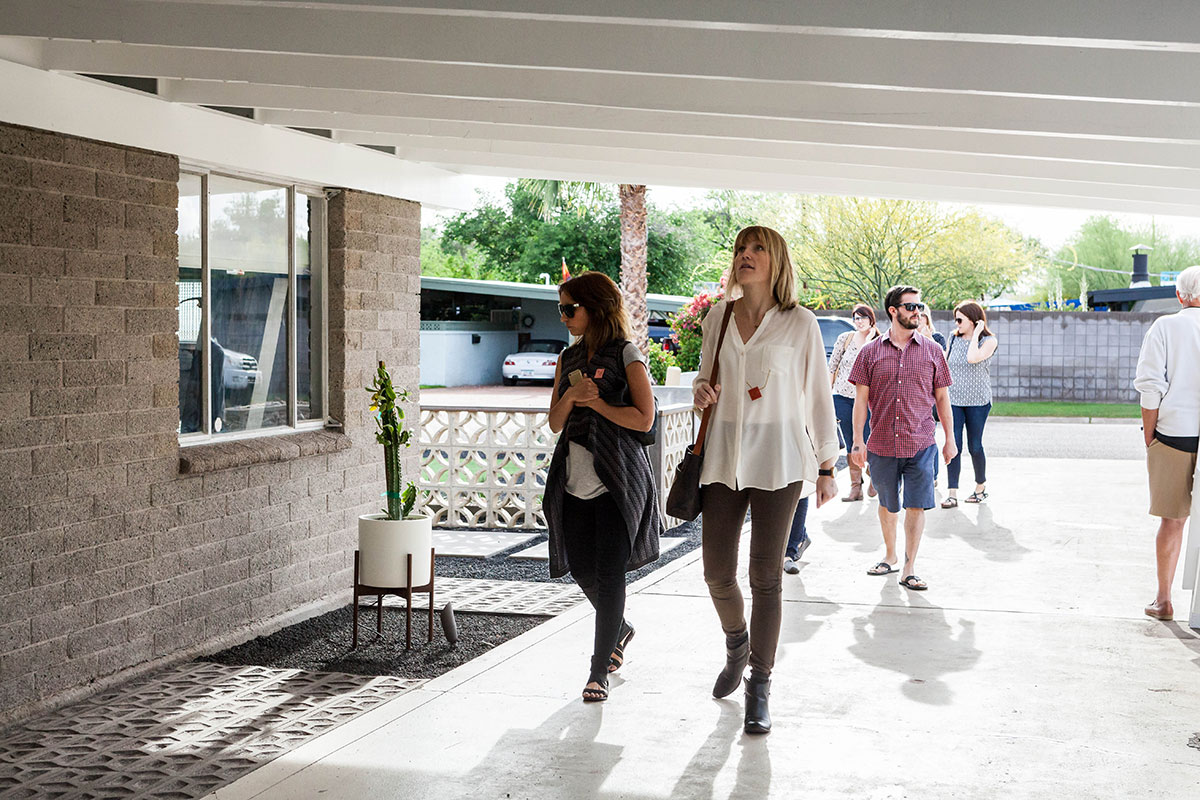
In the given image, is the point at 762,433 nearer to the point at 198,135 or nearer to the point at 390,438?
the point at 390,438

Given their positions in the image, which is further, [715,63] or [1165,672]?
[1165,672]

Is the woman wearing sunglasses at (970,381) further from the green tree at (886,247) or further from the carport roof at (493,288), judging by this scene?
the carport roof at (493,288)

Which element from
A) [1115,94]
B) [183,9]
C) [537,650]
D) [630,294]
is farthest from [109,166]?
[630,294]

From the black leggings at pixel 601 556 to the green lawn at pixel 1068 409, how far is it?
20.9 meters

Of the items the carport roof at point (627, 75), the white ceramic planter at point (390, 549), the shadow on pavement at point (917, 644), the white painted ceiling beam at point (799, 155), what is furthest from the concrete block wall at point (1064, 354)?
the white ceramic planter at point (390, 549)

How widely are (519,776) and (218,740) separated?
1.44 m

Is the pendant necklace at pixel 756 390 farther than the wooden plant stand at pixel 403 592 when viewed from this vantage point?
No

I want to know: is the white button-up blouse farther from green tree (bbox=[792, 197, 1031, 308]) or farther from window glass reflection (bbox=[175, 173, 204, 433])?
green tree (bbox=[792, 197, 1031, 308])

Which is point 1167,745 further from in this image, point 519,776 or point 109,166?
point 109,166

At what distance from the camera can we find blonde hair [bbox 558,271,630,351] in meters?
5.67

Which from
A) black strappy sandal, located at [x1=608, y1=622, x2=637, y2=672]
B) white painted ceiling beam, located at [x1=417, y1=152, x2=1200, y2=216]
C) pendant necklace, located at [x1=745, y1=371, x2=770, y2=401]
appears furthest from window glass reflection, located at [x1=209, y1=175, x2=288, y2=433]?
pendant necklace, located at [x1=745, y1=371, x2=770, y2=401]

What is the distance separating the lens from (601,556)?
5.62 metres

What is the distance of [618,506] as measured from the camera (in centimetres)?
554

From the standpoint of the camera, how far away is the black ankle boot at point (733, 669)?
5.62 m
